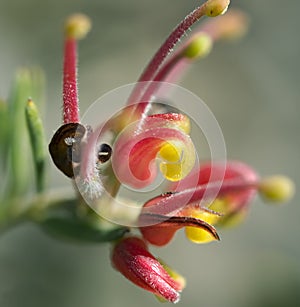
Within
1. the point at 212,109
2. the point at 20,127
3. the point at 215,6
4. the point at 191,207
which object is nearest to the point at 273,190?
the point at 191,207

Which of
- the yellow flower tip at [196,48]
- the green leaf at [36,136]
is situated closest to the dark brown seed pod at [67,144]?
the green leaf at [36,136]

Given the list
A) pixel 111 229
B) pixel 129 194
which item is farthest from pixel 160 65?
pixel 129 194

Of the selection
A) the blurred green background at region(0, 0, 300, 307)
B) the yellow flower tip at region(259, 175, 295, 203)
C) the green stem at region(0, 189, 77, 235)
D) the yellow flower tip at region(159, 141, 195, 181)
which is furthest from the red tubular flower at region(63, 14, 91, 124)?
the blurred green background at region(0, 0, 300, 307)

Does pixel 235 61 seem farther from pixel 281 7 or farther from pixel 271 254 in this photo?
pixel 271 254

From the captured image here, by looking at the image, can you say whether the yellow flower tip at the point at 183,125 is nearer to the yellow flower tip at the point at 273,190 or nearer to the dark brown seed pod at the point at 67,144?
the dark brown seed pod at the point at 67,144

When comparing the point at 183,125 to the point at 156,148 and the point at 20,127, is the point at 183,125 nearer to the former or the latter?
the point at 156,148

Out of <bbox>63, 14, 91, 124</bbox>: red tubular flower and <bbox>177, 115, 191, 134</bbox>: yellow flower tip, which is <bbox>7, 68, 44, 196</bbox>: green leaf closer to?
<bbox>63, 14, 91, 124</bbox>: red tubular flower

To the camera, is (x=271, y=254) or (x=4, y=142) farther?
(x=271, y=254)
